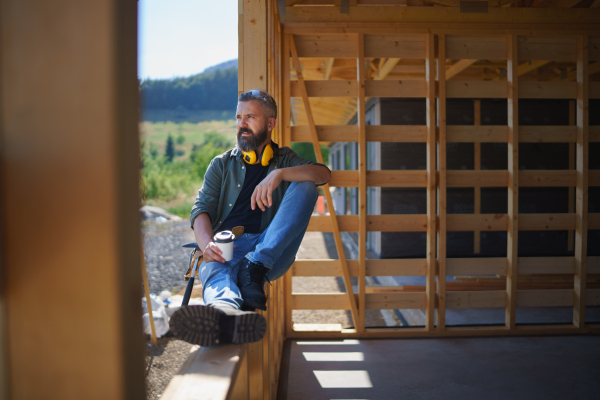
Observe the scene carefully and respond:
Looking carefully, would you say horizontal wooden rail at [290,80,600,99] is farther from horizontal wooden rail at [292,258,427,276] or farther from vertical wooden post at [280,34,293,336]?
horizontal wooden rail at [292,258,427,276]

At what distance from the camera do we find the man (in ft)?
4.17

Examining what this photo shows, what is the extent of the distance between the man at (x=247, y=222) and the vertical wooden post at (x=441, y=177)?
196cm

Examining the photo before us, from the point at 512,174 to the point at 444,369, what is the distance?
1996 millimetres

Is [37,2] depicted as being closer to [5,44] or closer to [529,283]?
[5,44]

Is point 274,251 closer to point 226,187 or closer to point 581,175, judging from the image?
point 226,187

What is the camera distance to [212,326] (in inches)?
49.1

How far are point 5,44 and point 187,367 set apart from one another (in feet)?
3.02

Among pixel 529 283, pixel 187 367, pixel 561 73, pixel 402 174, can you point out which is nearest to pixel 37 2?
pixel 187 367

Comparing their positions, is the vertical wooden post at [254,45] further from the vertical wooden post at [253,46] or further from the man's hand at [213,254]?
the man's hand at [213,254]

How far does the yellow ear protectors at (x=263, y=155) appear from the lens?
2.35 m

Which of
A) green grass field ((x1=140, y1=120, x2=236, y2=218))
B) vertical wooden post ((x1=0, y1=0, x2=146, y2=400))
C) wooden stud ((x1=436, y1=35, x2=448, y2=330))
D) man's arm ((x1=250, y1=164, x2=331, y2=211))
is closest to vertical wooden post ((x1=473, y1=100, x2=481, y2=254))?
wooden stud ((x1=436, y1=35, x2=448, y2=330))

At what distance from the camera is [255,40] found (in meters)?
2.60

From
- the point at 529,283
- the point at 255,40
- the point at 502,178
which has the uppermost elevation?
the point at 255,40

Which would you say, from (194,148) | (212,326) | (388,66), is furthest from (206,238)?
(194,148)
